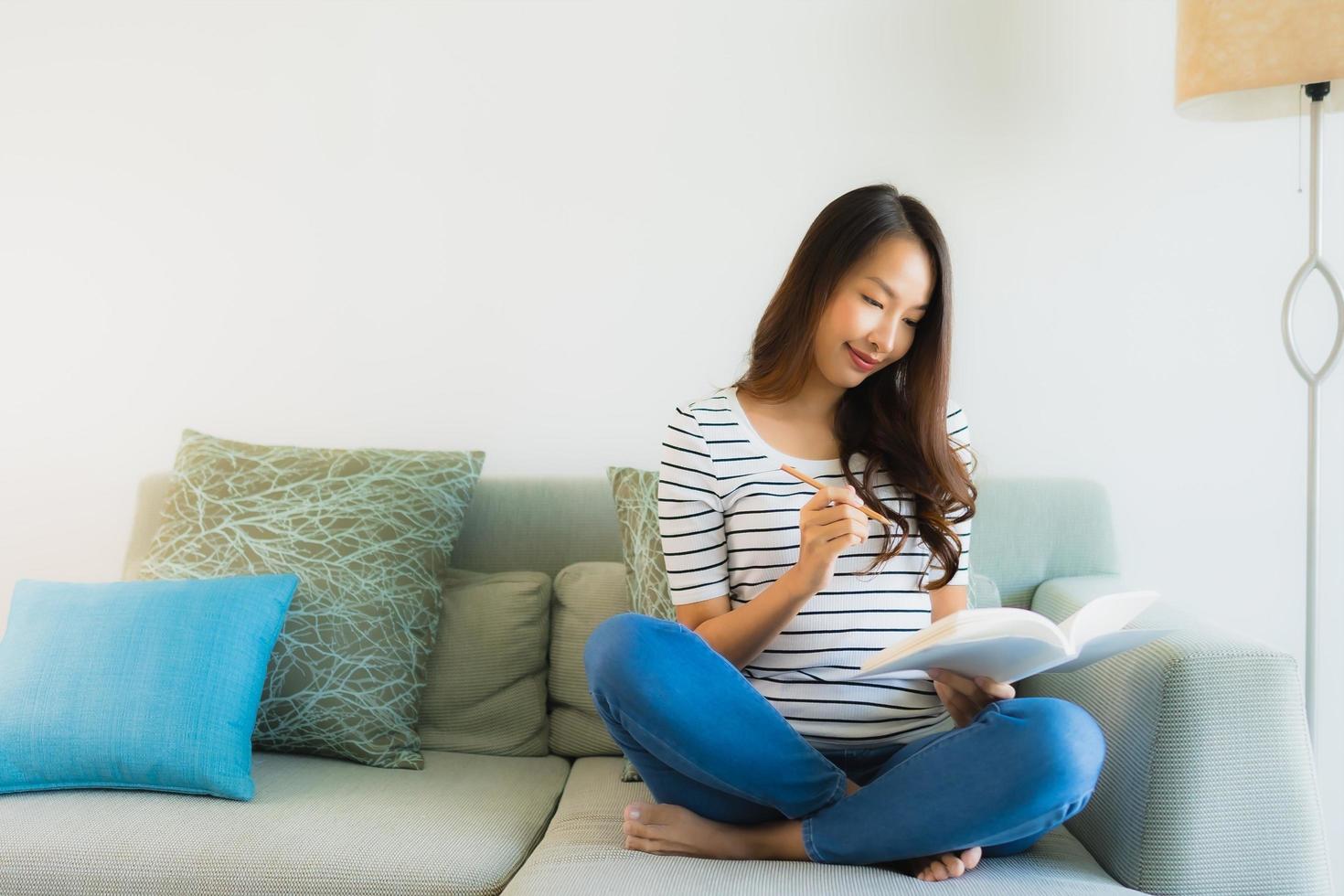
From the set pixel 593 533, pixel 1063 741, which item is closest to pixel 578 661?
pixel 593 533

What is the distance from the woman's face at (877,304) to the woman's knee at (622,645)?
0.46 metres

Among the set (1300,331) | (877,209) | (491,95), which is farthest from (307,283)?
(1300,331)

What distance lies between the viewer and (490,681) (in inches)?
76.0

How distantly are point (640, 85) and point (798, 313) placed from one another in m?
0.93

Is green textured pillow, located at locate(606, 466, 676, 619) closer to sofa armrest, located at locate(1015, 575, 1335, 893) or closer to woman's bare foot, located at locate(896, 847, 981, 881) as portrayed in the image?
woman's bare foot, located at locate(896, 847, 981, 881)

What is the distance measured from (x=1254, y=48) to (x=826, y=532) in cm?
116

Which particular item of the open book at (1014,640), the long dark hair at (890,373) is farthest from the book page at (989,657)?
the long dark hair at (890,373)

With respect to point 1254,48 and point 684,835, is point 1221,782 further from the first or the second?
point 1254,48

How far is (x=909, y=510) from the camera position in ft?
5.17

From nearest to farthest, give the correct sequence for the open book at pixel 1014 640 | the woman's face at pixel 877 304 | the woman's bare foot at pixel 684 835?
the open book at pixel 1014 640 < the woman's bare foot at pixel 684 835 < the woman's face at pixel 877 304

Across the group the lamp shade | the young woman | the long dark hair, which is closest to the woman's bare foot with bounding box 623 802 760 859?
the young woman

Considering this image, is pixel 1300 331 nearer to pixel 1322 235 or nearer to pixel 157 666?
pixel 1322 235

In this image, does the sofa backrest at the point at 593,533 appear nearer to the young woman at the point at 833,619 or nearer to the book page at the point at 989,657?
the young woman at the point at 833,619

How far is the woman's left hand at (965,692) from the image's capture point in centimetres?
138
